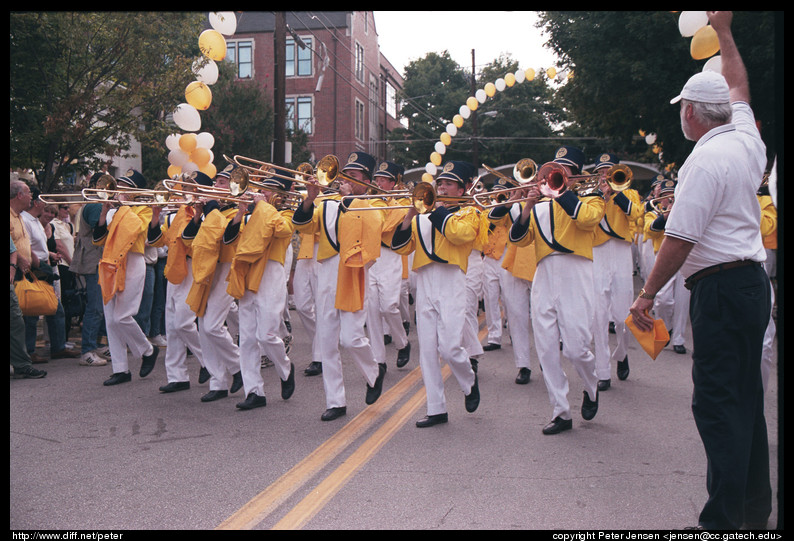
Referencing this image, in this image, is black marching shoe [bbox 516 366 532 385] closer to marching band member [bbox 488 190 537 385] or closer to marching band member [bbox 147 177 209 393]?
marching band member [bbox 488 190 537 385]

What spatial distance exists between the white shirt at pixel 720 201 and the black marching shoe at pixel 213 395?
5.07m

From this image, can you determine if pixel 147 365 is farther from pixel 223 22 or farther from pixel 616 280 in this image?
pixel 223 22

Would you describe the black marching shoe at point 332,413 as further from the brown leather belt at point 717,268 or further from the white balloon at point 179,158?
the white balloon at point 179,158

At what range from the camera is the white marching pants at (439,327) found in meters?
6.56

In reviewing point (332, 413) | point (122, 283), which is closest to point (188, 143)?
point (122, 283)

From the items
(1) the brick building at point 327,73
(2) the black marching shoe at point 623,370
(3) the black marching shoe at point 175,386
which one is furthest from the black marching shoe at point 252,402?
(1) the brick building at point 327,73

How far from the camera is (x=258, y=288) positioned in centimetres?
725

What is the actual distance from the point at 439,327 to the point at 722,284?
3.07 m

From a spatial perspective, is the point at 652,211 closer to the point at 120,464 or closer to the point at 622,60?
the point at 622,60

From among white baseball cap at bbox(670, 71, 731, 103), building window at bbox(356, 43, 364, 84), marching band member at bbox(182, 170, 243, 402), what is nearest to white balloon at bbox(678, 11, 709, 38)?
white baseball cap at bbox(670, 71, 731, 103)

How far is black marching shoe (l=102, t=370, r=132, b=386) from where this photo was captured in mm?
8344

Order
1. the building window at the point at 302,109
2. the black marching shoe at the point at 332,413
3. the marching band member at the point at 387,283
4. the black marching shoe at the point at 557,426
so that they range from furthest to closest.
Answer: the building window at the point at 302,109, the marching band member at the point at 387,283, the black marching shoe at the point at 332,413, the black marching shoe at the point at 557,426

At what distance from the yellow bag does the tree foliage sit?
11357mm
